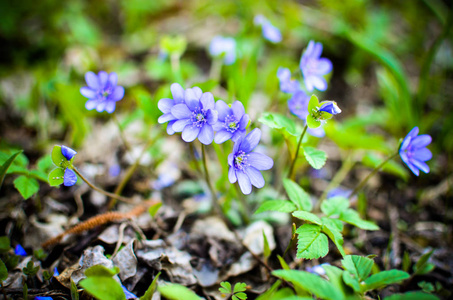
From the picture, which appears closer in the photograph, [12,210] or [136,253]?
[136,253]

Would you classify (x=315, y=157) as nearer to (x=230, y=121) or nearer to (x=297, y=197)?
(x=297, y=197)

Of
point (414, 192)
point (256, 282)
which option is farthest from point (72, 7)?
point (414, 192)

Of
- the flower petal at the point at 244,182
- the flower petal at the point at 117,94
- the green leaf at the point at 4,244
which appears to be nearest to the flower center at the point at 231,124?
the flower petal at the point at 244,182

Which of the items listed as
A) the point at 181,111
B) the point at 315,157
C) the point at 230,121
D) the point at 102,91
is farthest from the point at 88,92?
the point at 315,157

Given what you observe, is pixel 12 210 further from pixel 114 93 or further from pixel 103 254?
pixel 114 93

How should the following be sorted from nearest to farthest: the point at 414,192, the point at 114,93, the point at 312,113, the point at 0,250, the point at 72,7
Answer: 1. the point at 312,113
2. the point at 0,250
3. the point at 114,93
4. the point at 414,192
5. the point at 72,7

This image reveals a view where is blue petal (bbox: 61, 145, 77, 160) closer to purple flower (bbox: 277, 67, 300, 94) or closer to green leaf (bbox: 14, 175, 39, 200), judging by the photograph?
green leaf (bbox: 14, 175, 39, 200)

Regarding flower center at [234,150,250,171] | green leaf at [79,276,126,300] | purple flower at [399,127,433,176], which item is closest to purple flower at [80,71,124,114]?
flower center at [234,150,250,171]
